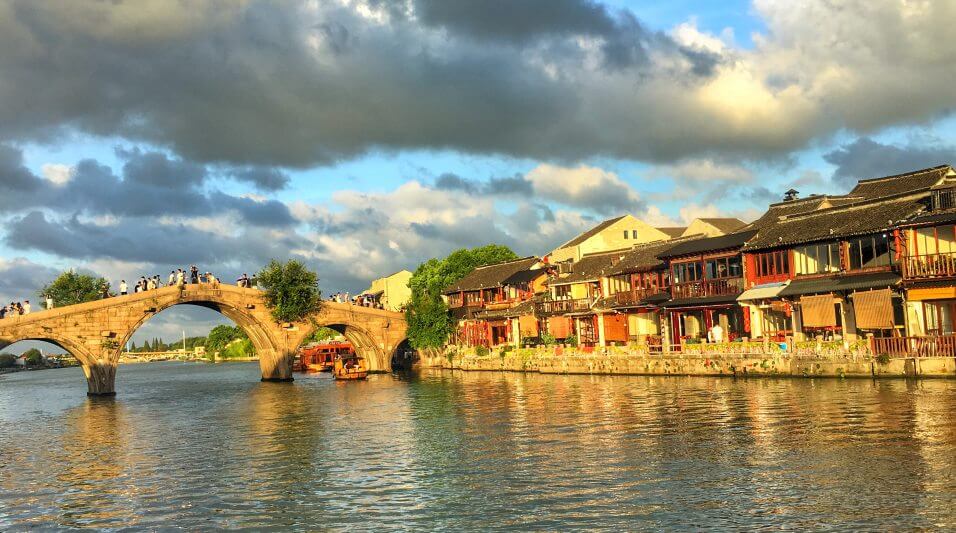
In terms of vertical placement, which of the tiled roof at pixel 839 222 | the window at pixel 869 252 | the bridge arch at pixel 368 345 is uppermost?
the tiled roof at pixel 839 222

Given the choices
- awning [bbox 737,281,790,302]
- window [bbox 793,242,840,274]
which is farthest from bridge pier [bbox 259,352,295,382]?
window [bbox 793,242,840,274]

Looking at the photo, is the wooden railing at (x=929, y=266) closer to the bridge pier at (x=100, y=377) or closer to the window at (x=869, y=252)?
the window at (x=869, y=252)

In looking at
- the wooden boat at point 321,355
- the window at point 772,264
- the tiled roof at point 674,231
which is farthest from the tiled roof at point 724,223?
the wooden boat at point 321,355

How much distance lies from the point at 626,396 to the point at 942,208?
18.7m

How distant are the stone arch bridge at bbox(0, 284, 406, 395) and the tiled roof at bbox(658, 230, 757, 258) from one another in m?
35.5

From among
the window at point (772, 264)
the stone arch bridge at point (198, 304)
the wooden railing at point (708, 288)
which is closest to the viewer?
the window at point (772, 264)

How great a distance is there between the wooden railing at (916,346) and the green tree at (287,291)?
5197cm

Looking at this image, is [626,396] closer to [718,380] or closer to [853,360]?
[718,380]

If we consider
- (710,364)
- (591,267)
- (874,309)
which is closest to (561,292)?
(591,267)

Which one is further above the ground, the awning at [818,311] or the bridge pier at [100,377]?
the awning at [818,311]

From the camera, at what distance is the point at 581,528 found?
63.1ft

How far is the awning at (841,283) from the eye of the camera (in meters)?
47.7

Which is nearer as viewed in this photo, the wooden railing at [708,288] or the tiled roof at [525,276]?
the wooden railing at [708,288]

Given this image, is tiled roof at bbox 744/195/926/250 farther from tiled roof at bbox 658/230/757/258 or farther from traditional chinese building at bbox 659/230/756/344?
traditional chinese building at bbox 659/230/756/344
